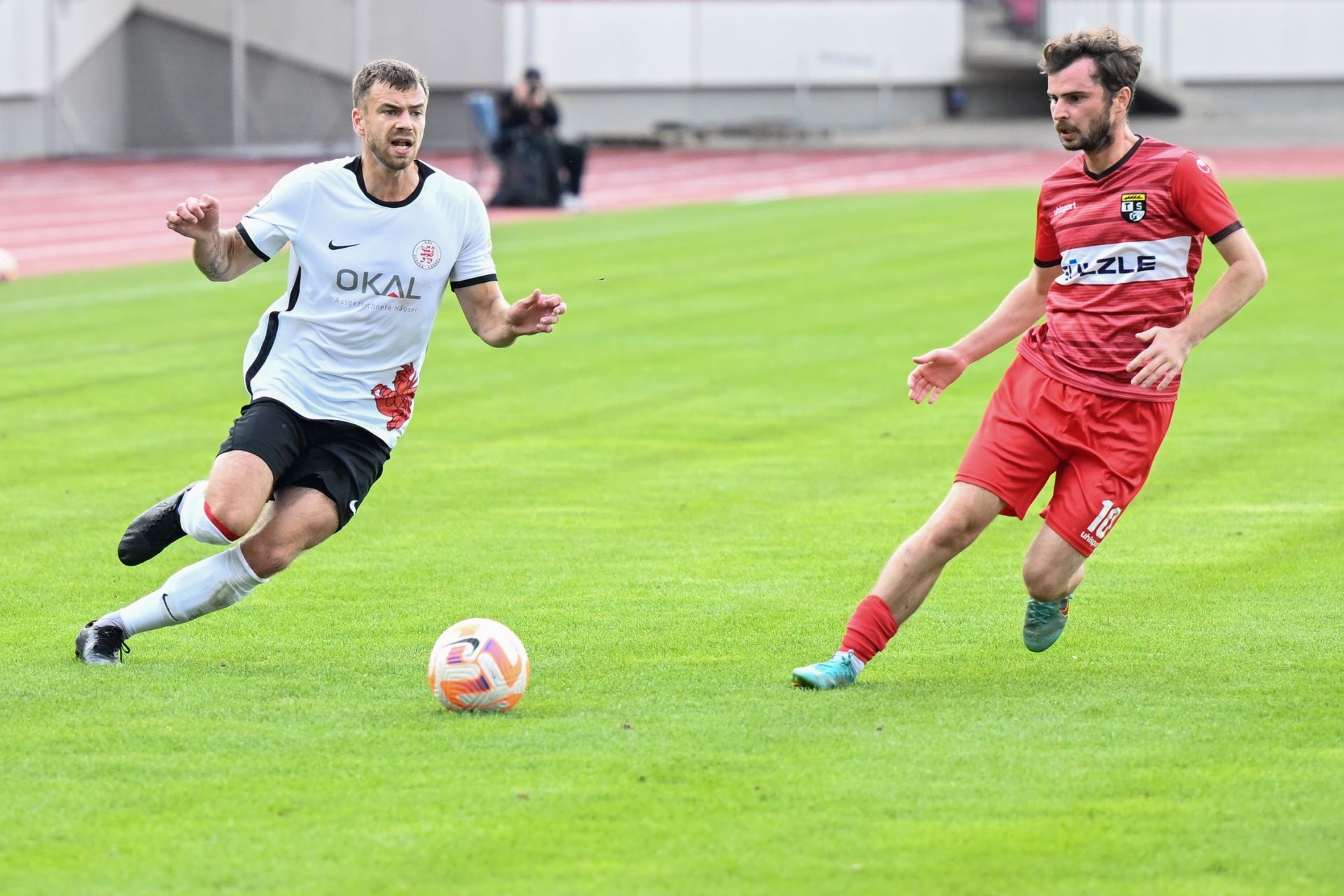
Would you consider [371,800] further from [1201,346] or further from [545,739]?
[1201,346]

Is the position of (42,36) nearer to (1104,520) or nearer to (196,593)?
(196,593)

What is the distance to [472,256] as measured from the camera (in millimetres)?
7367

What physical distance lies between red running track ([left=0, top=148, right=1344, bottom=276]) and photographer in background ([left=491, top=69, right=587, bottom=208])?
0.41m

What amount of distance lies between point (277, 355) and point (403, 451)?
17.1 feet

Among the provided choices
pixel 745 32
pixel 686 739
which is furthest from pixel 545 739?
pixel 745 32

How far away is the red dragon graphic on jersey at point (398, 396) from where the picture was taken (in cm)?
721

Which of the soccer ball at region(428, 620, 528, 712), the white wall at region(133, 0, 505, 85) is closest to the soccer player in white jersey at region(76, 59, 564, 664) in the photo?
the soccer ball at region(428, 620, 528, 712)

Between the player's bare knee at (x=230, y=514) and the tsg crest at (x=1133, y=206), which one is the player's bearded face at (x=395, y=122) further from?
the tsg crest at (x=1133, y=206)

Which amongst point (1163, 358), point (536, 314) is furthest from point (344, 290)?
point (1163, 358)

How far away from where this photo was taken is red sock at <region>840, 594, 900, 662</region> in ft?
22.0

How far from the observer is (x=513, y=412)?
1391 centimetres

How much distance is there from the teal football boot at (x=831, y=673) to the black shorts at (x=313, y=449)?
167 centimetres

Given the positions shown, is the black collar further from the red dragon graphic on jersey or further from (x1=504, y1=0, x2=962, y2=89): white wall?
(x1=504, y1=0, x2=962, y2=89): white wall

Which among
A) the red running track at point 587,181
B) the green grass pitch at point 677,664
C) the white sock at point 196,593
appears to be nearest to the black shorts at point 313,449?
the white sock at point 196,593
